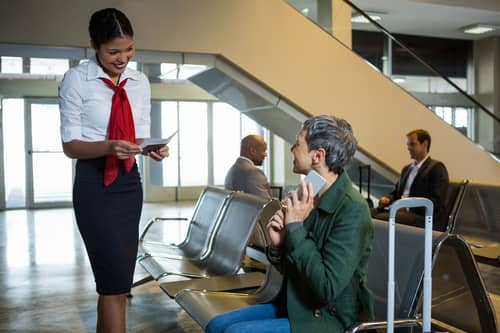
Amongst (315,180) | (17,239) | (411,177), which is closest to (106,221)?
(315,180)

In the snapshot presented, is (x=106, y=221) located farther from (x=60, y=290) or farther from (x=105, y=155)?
(x=60, y=290)

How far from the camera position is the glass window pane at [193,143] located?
13.2 meters

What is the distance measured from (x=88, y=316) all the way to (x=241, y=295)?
1.78 meters

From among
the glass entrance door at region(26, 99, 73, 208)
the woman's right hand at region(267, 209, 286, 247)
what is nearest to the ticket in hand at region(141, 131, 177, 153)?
the woman's right hand at region(267, 209, 286, 247)

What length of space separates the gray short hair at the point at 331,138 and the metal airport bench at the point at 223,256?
1322 mm

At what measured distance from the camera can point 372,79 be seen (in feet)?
22.2

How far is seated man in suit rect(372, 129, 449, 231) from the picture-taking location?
502cm

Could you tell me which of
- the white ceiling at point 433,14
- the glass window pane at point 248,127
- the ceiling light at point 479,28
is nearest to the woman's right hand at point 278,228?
the white ceiling at point 433,14

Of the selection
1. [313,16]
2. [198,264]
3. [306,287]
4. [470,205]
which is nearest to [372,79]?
[313,16]

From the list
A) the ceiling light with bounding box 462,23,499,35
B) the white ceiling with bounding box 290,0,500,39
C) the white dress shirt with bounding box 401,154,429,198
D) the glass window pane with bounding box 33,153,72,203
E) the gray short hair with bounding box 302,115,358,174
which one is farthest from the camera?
the glass window pane with bounding box 33,153,72,203

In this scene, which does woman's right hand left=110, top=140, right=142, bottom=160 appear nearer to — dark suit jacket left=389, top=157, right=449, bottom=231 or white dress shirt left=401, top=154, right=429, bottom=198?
dark suit jacket left=389, top=157, right=449, bottom=231

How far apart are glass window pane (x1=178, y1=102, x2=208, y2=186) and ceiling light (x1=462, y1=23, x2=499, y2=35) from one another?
244 inches

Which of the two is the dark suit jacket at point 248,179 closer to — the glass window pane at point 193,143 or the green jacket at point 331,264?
the green jacket at point 331,264

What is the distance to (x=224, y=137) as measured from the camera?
13.7 m
